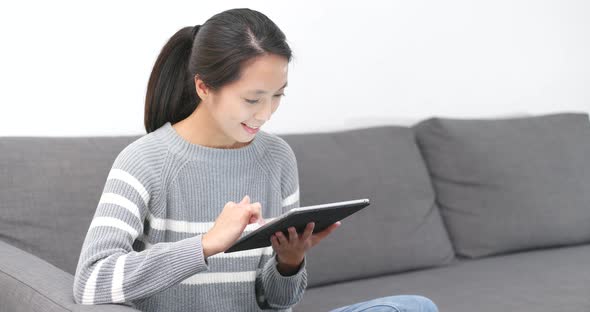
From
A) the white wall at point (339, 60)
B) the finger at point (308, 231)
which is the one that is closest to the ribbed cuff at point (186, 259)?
the finger at point (308, 231)

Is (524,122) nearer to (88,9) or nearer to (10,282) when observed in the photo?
(88,9)

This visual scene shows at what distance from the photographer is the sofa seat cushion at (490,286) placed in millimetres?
1980

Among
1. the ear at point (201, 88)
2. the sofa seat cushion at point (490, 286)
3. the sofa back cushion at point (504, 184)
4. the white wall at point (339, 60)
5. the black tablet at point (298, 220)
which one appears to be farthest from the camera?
the sofa back cushion at point (504, 184)

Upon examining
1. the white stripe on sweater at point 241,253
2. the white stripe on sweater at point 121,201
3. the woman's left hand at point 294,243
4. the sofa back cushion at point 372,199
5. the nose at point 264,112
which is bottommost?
the sofa back cushion at point 372,199

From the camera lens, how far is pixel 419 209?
2.40m

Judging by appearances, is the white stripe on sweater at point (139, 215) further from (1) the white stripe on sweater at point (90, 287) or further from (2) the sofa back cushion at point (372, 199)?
(2) the sofa back cushion at point (372, 199)

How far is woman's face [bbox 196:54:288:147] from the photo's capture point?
1.51 metres

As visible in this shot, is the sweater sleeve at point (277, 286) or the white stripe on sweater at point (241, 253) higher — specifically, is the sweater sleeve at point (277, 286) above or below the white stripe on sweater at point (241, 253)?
below

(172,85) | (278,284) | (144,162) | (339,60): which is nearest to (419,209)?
(339,60)

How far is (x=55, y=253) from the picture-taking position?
1817 mm

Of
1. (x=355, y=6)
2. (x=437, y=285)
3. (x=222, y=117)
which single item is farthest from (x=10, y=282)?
(x=355, y=6)

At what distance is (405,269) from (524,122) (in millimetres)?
728

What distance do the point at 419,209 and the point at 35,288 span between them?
1.26 meters

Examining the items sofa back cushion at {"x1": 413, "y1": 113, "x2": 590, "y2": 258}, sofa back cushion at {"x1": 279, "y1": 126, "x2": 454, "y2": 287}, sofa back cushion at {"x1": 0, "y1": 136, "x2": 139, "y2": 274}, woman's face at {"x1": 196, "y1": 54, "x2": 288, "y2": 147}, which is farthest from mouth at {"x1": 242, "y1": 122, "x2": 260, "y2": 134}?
sofa back cushion at {"x1": 413, "y1": 113, "x2": 590, "y2": 258}
